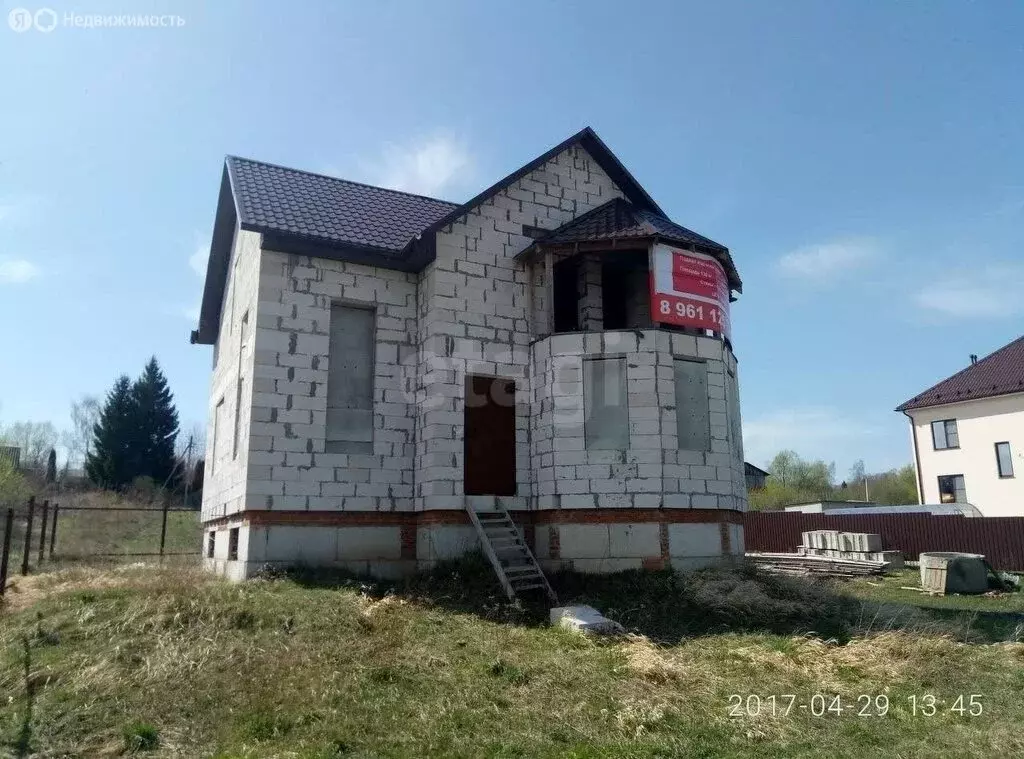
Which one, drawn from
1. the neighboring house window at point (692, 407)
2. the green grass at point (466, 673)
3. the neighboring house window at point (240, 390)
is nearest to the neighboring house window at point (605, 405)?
the neighboring house window at point (692, 407)

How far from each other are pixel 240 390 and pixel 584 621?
8223 millimetres

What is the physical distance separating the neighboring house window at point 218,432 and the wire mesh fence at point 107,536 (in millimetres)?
2570

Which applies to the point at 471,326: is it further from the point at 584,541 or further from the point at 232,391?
the point at 232,391

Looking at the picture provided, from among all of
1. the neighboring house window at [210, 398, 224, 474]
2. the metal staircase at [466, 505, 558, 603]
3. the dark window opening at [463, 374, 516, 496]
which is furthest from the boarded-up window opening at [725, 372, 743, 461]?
the neighboring house window at [210, 398, 224, 474]

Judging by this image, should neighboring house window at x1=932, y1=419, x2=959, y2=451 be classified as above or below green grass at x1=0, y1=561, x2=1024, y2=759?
above

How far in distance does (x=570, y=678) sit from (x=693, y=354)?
7.18 m

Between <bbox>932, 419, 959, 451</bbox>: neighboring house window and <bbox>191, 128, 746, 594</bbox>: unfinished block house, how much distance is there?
2446 centimetres

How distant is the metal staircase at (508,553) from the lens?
448 inches

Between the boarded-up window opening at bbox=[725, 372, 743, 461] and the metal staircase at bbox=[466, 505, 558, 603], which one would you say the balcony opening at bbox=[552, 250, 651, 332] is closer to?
the boarded-up window opening at bbox=[725, 372, 743, 461]

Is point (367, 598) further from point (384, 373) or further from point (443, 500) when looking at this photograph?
point (384, 373)

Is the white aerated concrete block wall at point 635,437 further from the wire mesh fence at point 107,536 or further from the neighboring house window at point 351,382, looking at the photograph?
the wire mesh fence at point 107,536

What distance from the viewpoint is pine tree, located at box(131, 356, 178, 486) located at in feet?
129

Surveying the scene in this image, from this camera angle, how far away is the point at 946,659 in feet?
28.2

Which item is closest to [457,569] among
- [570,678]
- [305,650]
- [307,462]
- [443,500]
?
[443,500]
